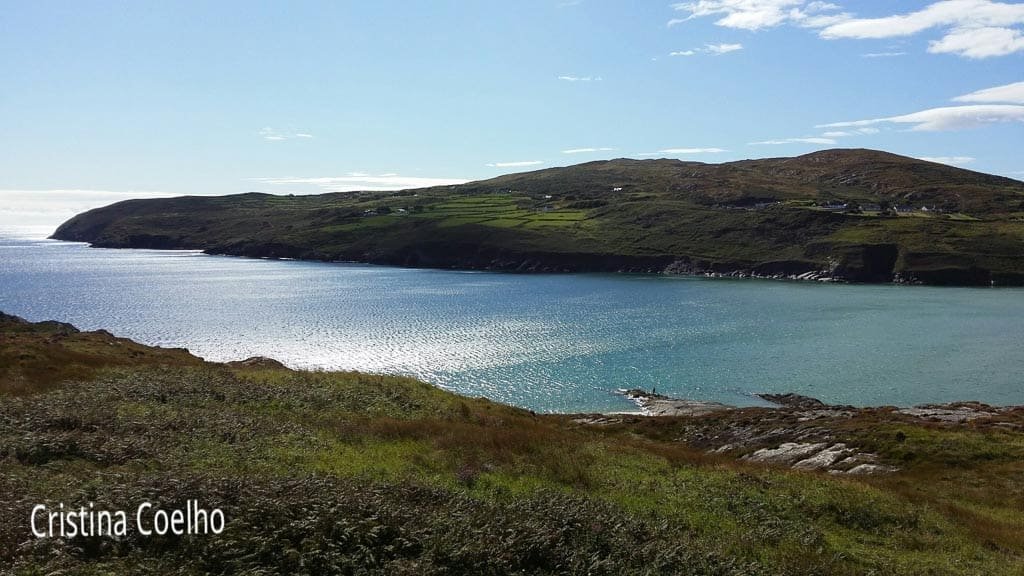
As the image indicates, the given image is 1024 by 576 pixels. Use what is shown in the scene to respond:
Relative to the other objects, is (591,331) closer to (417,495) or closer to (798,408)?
(798,408)

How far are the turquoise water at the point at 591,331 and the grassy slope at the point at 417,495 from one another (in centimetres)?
3742

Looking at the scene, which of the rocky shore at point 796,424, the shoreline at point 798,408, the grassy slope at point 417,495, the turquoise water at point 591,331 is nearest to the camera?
the grassy slope at point 417,495

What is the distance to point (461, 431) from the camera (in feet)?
80.9

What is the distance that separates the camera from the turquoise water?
7006 cm

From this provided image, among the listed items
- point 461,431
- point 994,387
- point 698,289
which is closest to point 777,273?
point 698,289

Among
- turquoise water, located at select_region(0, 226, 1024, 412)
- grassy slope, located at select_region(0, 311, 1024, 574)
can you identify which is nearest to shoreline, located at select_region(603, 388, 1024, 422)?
turquoise water, located at select_region(0, 226, 1024, 412)

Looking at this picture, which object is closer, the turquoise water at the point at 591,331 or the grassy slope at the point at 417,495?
the grassy slope at the point at 417,495

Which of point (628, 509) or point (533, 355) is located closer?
point (628, 509)

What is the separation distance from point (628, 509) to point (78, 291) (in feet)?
528

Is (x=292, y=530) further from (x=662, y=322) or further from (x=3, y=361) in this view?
(x=662, y=322)

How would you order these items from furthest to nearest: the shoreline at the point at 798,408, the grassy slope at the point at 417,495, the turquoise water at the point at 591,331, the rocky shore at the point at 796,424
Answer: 1. the turquoise water at the point at 591,331
2. the shoreline at the point at 798,408
3. the rocky shore at the point at 796,424
4. the grassy slope at the point at 417,495

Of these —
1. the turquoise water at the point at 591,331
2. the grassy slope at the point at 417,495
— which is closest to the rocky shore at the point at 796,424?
the grassy slope at the point at 417,495

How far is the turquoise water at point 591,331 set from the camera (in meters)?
70.1

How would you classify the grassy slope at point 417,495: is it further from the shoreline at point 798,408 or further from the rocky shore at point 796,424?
the shoreline at point 798,408
